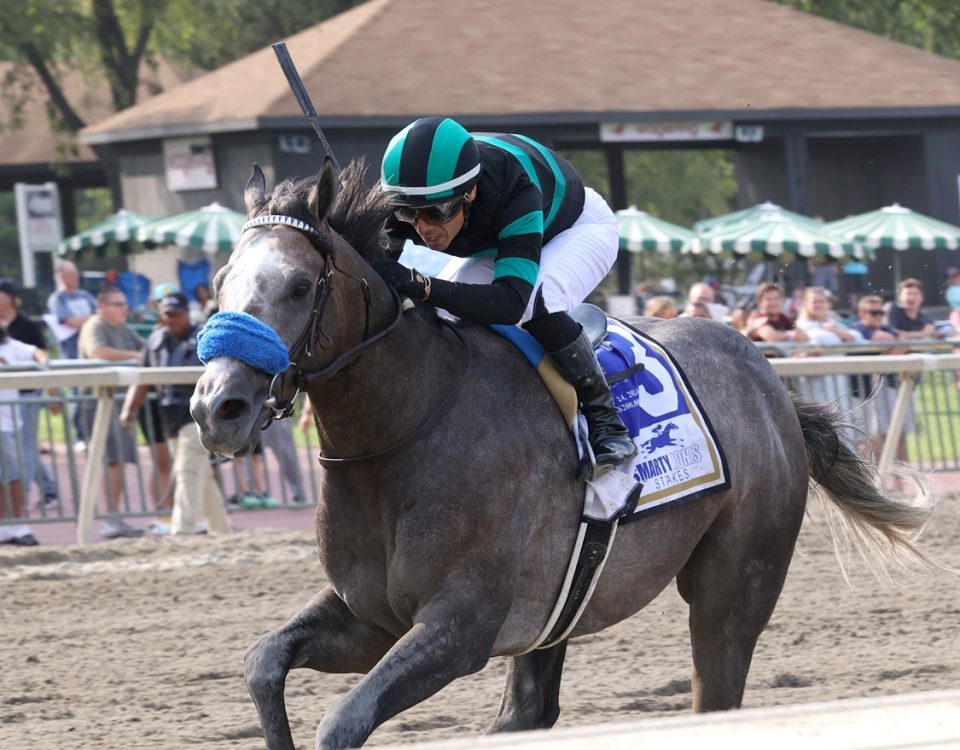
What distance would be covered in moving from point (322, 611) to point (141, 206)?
76.9 ft

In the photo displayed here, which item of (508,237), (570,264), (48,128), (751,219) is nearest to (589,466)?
(570,264)

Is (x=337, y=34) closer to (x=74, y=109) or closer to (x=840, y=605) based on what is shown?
(x=74, y=109)

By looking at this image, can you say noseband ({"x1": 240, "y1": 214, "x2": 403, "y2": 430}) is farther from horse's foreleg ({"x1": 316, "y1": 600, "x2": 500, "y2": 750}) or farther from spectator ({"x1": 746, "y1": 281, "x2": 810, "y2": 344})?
spectator ({"x1": 746, "y1": 281, "x2": 810, "y2": 344})

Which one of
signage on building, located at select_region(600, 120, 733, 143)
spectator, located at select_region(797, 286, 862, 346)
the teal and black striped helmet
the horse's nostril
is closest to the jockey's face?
the teal and black striped helmet

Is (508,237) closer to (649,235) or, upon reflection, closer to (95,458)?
(95,458)

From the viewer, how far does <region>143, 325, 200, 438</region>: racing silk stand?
10.2 m

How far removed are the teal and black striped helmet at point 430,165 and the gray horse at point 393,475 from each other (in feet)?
0.29

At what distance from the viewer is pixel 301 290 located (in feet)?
12.8

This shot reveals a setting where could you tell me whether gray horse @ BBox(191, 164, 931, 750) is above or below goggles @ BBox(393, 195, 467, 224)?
below

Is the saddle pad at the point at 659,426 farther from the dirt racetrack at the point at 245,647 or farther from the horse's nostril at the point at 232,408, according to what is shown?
the horse's nostril at the point at 232,408

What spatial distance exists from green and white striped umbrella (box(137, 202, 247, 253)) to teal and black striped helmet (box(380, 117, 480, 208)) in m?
15.6

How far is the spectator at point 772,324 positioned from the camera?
11.9 m

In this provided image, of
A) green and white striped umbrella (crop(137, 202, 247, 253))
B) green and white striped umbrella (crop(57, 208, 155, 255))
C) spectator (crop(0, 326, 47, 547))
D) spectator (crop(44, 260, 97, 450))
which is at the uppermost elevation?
spectator (crop(0, 326, 47, 547))

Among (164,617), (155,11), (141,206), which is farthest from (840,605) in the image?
(155,11)
